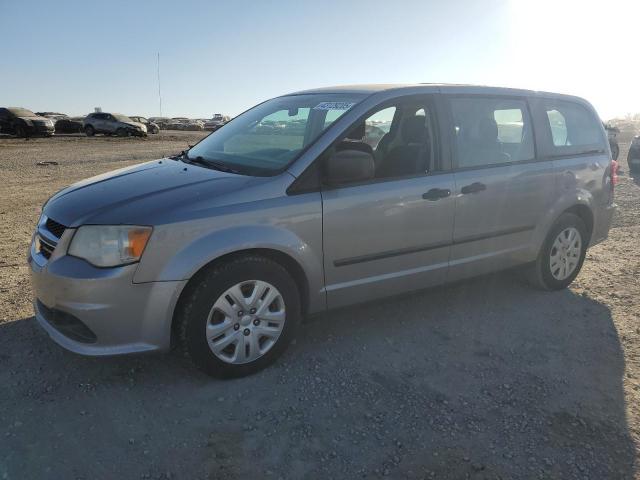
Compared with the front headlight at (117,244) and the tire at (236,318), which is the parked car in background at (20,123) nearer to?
the front headlight at (117,244)

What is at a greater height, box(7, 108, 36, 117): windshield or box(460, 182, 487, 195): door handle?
box(7, 108, 36, 117): windshield

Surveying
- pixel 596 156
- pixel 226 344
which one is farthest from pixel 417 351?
pixel 596 156

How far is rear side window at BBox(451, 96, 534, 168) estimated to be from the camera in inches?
154

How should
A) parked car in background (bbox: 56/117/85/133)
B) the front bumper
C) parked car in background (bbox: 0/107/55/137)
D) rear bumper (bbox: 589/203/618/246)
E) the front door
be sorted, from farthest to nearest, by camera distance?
parked car in background (bbox: 56/117/85/133)
parked car in background (bbox: 0/107/55/137)
rear bumper (bbox: 589/203/618/246)
the front door
the front bumper

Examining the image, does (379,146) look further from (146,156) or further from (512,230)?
(146,156)

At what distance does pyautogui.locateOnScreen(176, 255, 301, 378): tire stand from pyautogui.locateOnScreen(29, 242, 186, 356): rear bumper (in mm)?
121

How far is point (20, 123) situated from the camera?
26047mm

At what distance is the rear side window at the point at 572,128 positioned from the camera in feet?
14.9

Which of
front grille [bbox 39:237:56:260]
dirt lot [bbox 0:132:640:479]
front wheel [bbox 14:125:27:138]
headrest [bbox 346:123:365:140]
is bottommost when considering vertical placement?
dirt lot [bbox 0:132:640:479]

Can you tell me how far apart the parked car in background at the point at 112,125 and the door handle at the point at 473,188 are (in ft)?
97.1

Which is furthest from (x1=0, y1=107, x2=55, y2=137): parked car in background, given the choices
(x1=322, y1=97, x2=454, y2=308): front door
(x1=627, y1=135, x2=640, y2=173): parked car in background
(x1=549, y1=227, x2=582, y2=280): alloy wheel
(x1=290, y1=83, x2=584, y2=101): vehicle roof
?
(x1=549, y1=227, x2=582, y2=280): alloy wheel

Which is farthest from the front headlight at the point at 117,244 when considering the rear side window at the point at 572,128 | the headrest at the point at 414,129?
the rear side window at the point at 572,128

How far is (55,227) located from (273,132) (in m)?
1.65

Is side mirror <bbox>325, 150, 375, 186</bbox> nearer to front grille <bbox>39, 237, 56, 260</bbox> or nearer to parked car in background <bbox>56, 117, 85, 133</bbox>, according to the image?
front grille <bbox>39, 237, 56, 260</bbox>
